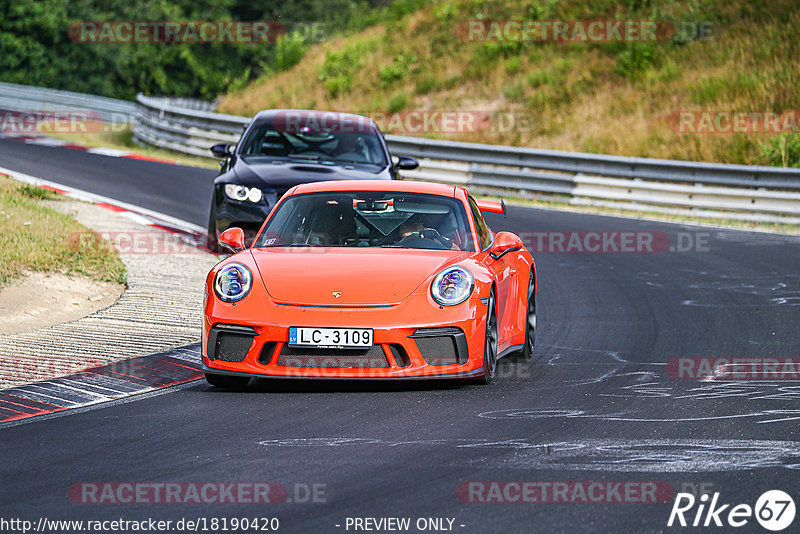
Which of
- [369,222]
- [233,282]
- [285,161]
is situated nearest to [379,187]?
[369,222]

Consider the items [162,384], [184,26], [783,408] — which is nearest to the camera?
[783,408]

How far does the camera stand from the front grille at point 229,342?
764 cm

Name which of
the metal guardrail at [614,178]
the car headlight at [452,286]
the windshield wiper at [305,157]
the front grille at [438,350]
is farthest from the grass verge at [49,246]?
the metal guardrail at [614,178]

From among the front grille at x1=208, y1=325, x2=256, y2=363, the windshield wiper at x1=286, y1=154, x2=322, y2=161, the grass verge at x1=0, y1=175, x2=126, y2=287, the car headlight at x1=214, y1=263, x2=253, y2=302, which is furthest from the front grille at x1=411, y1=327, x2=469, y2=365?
the windshield wiper at x1=286, y1=154, x2=322, y2=161

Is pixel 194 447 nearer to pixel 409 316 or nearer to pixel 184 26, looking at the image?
pixel 409 316

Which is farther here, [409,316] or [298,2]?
[298,2]

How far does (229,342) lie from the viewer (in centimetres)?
771

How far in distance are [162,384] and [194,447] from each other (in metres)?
1.87

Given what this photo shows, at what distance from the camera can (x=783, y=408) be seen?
7.53 metres

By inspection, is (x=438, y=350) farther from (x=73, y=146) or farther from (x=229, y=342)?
(x=73, y=146)

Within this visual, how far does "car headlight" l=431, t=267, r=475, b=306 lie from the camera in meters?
7.79

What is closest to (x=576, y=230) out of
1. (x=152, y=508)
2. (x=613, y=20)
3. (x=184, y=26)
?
(x=152, y=508)

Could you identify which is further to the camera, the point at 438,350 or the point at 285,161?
the point at 285,161

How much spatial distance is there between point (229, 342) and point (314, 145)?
22.9 feet
